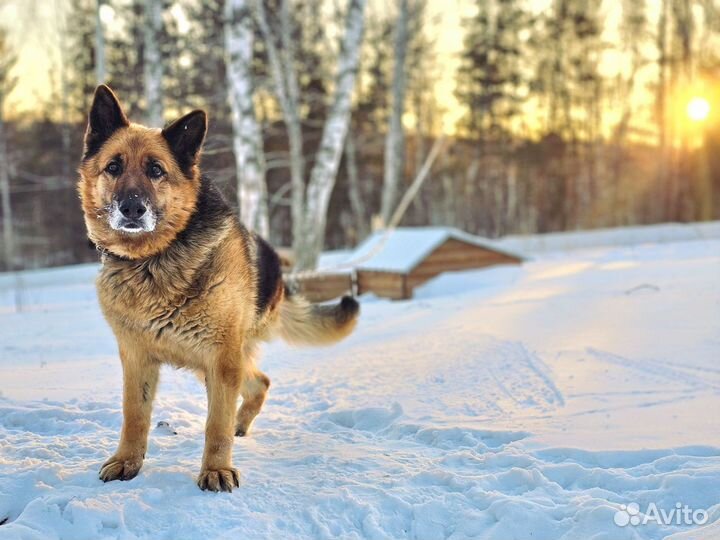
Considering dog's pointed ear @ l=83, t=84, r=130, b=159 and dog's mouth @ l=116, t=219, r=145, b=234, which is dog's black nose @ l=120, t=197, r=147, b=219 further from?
dog's pointed ear @ l=83, t=84, r=130, b=159

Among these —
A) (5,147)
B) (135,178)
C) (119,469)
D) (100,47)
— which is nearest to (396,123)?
(100,47)

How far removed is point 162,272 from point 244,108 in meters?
7.56

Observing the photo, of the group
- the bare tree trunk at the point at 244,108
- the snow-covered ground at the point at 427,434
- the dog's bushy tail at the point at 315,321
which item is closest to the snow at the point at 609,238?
the bare tree trunk at the point at 244,108

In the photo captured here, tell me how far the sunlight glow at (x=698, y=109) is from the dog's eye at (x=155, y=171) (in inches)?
1181

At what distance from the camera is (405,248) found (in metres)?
9.96

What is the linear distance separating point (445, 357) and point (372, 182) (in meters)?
22.4

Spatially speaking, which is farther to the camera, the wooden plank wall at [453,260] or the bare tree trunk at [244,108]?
the bare tree trunk at [244,108]

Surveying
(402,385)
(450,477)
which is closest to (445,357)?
(402,385)

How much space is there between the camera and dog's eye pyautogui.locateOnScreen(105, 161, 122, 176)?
9.97 feet

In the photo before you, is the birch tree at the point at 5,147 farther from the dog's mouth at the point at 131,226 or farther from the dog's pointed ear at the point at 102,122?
the dog's mouth at the point at 131,226

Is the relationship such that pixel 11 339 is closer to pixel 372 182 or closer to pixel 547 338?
pixel 547 338

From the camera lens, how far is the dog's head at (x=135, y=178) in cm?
296

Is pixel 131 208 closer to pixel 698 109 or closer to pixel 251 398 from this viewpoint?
pixel 251 398

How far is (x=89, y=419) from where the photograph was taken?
13.2 feet
